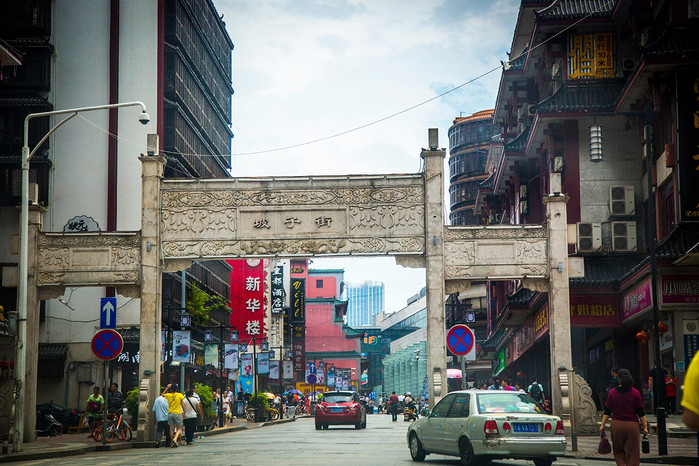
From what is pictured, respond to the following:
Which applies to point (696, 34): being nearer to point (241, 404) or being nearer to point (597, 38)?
point (597, 38)

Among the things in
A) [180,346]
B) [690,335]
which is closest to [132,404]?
[180,346]

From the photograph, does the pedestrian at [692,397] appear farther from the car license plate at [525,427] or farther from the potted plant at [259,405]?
the potted plant at [259,405]

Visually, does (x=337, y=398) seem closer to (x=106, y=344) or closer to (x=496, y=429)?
(x=106, y=344)

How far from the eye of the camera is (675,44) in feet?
101

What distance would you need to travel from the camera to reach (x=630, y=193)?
3656 cm

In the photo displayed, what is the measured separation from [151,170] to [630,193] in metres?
18.2

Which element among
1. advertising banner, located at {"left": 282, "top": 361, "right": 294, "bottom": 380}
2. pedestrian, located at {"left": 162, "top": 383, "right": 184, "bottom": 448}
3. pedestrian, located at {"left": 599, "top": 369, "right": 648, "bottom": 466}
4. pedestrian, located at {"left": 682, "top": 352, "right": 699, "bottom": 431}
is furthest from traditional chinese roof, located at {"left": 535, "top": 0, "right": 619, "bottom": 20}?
advertising banner, located at {"left": 282, "top": 361, "right": 294, "bottom": 380}

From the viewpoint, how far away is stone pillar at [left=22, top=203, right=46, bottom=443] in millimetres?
29312

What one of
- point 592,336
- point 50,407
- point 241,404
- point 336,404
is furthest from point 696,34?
point 241,404

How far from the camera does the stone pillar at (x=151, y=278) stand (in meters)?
29.6

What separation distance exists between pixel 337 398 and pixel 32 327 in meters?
15.6

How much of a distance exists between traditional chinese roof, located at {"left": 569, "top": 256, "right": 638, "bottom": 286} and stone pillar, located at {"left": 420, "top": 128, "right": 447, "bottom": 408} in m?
7.84

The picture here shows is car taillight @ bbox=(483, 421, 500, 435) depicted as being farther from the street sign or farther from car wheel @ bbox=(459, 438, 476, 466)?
the street sign

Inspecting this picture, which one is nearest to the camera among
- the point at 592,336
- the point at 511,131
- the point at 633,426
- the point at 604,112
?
the point at 633,426
